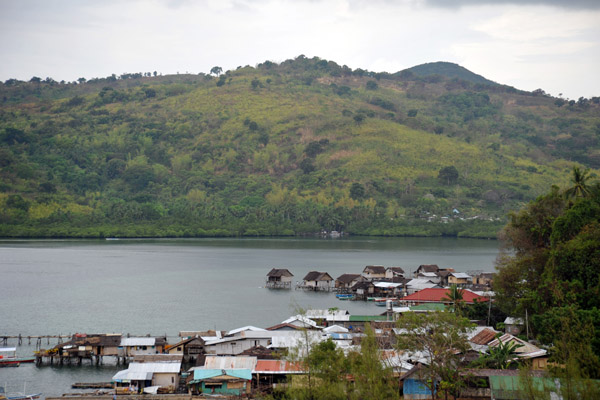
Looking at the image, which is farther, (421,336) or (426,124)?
(426,124)

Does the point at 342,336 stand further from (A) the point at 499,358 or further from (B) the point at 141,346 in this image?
(B) the point at 141,346

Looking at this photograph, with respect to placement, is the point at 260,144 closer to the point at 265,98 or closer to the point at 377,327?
the point at 265,98

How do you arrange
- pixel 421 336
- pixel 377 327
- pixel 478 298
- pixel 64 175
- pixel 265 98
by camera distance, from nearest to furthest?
pixel 421 336
pixel 377 327
pixel 478 298
pixel 64 175
pixel 265 98

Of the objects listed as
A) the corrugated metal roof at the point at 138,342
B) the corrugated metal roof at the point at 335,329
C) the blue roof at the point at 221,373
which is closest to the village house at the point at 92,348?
the corrugated metal roof at the point at 138,342

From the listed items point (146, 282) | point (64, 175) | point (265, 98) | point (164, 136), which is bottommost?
point (146, 282)

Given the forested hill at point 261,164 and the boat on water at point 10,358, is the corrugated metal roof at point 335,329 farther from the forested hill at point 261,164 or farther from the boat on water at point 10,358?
the forested hill at point 261,164

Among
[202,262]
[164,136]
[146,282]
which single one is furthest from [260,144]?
[146,282]
